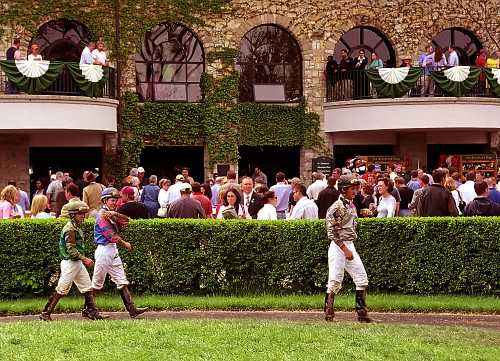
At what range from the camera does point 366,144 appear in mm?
30078

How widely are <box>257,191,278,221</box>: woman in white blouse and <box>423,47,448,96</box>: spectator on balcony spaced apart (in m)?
13.3

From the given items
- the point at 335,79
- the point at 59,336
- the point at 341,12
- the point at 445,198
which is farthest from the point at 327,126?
the point at 59,336

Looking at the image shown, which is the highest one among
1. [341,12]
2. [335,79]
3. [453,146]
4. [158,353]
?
[341,12]

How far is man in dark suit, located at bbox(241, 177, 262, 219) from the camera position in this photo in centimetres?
1614

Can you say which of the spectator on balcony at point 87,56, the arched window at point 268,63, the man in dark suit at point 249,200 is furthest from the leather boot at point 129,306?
the arched window at point 268,63

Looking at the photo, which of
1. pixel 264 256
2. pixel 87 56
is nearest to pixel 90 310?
pixel 264 256

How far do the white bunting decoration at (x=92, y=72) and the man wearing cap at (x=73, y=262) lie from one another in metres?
13.2

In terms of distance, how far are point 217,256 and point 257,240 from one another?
0.73 m

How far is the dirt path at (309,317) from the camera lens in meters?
12.7

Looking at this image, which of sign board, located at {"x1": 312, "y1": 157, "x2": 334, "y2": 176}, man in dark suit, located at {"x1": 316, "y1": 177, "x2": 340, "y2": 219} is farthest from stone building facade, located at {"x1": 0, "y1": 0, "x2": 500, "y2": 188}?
man in dark suit, located at {"x1": 316, "y1": 177, "x2": 340, "y2": 219}

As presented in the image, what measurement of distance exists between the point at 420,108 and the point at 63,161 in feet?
37.9

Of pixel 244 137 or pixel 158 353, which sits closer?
pixel 158 353

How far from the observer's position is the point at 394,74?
2727 centimetres

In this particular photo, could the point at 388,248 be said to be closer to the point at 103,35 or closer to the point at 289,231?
the point at 289,231
